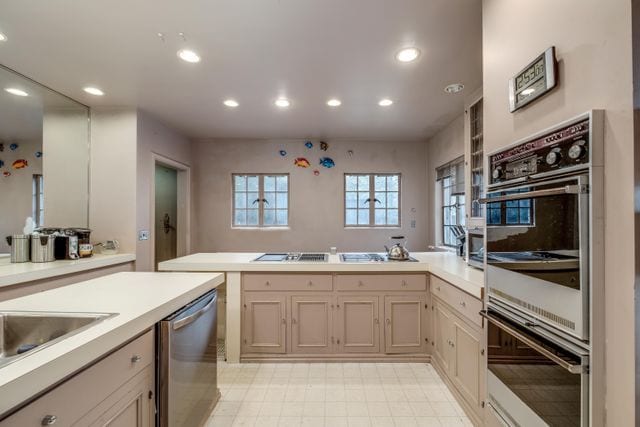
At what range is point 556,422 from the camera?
100 cm

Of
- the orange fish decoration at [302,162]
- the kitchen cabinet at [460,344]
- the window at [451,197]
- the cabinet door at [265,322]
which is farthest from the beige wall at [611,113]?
the orange fish decoration at [302,162]

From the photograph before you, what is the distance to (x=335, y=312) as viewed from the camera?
8.29ft

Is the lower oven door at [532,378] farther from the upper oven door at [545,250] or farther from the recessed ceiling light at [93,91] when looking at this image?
the recessed ceiling light at [93,91]

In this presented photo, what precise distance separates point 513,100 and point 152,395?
6.66ft

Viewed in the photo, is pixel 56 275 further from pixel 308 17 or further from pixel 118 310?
pixel 308 17

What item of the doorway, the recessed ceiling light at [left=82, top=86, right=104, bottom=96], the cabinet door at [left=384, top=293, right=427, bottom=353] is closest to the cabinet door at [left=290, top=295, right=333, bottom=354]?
the cabinet door at [left=384, top=293, right=427, bottom=353]

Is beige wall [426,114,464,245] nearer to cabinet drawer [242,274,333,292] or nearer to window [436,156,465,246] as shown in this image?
window [436,156,465,246]

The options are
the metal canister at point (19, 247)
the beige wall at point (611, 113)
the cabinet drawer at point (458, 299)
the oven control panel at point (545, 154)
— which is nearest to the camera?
the beige wall at point (611, 113)

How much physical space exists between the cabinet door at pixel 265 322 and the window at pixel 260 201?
2.20 meters

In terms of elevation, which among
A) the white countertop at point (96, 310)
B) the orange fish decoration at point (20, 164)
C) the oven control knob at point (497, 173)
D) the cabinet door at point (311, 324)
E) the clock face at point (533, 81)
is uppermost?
the clock face at point (533, 81)

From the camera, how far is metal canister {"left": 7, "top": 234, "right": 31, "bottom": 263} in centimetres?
239

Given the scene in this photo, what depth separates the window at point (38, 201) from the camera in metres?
2.71

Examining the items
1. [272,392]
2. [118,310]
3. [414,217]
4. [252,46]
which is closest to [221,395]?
[272,392]

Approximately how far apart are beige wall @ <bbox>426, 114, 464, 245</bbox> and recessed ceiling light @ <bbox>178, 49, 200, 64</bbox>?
2.93 m
